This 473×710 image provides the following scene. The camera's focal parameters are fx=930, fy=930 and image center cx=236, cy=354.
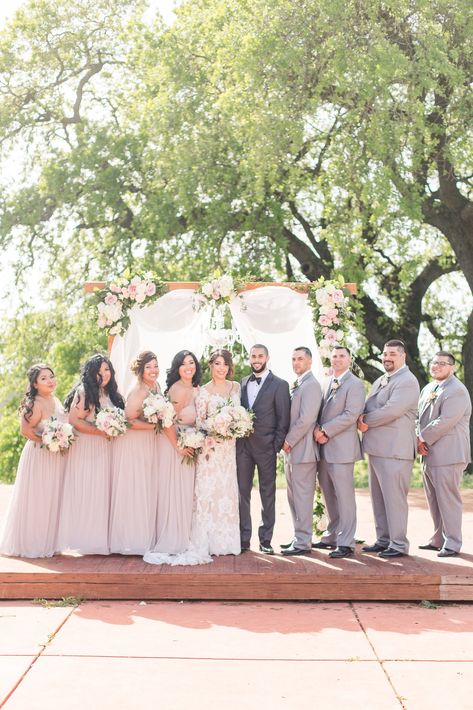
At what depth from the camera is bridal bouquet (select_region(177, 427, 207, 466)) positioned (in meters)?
7.81

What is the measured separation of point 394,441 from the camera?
7934 mm

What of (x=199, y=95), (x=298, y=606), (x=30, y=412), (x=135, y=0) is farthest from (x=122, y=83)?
(x=298, y=606)

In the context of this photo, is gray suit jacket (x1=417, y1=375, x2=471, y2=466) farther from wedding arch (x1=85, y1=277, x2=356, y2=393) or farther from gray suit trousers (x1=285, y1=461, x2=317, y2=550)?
wedding arch (x1=85, y1=277, x2=356, y2=393)

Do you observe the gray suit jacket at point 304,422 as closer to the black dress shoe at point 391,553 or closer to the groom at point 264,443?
the groom at point 264,443

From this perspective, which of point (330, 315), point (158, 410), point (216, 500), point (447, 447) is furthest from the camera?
point (330, 315)

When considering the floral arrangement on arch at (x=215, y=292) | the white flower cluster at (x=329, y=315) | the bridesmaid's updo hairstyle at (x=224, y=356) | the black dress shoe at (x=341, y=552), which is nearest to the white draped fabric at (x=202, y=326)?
the floral arrangement on arch at (x=215, y=292)

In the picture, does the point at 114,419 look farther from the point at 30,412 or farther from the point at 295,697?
the point at 295,697

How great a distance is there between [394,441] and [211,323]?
2.45 metres

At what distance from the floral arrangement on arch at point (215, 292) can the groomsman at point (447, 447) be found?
2159mm

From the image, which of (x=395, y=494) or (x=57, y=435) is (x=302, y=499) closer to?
(x=395, y=494)

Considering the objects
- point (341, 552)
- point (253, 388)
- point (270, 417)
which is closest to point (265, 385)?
point (253, 388)

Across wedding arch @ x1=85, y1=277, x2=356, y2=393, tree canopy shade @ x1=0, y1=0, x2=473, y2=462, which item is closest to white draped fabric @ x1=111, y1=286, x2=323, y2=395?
wedding arch @ x1=85, y1=277, x2=356, y2=393

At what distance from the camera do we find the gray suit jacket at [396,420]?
7.92 m

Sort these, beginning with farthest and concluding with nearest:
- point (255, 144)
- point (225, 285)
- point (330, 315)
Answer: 1. point (255, 144)
2. point (225, 285)
3. point (330, 315)
